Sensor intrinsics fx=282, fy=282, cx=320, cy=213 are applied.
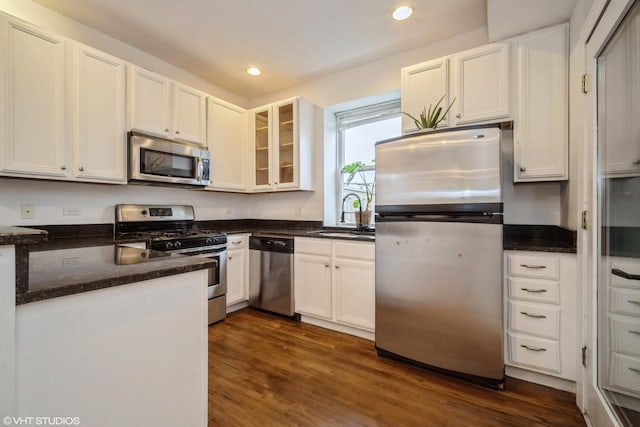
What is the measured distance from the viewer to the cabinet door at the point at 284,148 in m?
3.31

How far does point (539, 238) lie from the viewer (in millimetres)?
2283

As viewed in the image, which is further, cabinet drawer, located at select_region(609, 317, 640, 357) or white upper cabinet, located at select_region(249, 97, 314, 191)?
white upper cabinet, located at select_region(249, 97, 314, 191)

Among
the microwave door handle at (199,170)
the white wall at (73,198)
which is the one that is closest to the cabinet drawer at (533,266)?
the microwave door handle at (199,170)

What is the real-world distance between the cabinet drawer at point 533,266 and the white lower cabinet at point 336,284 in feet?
3.28

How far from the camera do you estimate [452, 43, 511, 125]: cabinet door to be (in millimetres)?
2145

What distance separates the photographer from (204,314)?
44.8 inches

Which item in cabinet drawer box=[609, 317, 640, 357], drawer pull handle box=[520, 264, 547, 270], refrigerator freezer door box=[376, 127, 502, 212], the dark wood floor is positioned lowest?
the dark wood floor

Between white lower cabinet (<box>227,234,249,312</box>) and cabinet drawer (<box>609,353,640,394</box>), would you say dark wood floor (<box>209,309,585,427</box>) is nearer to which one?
cabinet drawer (<box>609,353,640,394</box>)

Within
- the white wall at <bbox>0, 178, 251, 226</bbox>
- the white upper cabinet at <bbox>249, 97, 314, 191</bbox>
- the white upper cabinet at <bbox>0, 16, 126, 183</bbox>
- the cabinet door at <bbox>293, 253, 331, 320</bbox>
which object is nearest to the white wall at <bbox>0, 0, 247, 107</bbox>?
the white upper cabinet at <bbox>0, 16, 126, 183</bbox>

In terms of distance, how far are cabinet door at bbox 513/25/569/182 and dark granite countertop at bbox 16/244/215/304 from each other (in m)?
2.31

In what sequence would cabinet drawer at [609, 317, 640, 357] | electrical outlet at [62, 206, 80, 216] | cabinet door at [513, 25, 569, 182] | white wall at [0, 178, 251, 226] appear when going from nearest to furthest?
cabinet drawer at [609, 317, 640, 357] → cabinet door at [513, 25, 569, 182] → white wall at [0, 178, 251, 226] → electrical outlet at [62, 206, 80, 216]

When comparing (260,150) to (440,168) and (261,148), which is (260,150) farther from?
(440,168)

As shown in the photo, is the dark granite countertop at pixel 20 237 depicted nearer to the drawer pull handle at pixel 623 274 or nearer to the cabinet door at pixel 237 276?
the drawer pull handle at pixel 623 274

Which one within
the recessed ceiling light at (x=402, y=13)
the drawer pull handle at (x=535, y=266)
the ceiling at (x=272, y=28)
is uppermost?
the ceiling at (x=272, y=28)
